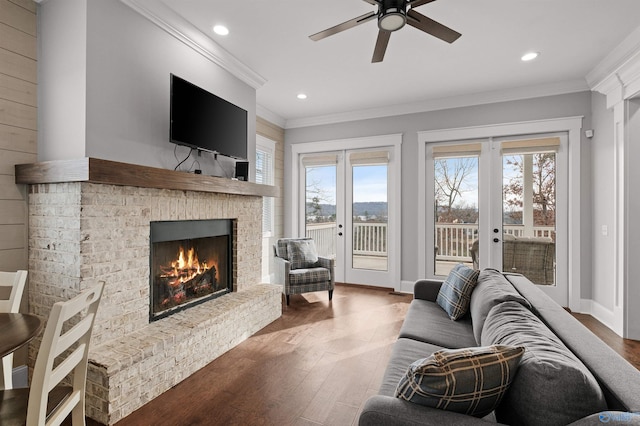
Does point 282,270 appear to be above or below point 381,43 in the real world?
below

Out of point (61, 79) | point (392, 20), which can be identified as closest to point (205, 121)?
point (61, 79)

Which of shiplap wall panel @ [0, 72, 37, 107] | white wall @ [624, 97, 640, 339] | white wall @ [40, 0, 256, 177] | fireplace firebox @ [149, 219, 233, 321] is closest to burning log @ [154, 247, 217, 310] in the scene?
fireplace firebox @ [149, 219, 233, 321]

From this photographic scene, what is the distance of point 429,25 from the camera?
7.06ft

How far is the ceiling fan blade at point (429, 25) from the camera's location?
207 centimetres

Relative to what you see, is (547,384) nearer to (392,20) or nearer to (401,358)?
(401,358)

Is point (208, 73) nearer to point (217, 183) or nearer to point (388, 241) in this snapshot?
point (217, 183)

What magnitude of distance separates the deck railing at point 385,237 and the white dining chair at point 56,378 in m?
4.18

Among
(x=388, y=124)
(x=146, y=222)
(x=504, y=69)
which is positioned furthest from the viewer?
(x=388, y=124)

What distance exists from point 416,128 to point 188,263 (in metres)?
3.72

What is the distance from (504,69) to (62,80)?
4277 mm

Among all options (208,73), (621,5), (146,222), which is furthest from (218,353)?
(621,5)

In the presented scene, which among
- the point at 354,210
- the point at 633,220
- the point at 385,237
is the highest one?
the point at 354,210

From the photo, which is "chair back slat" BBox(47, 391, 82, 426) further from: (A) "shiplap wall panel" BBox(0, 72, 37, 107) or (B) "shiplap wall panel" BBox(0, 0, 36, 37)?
(B) "shiplap wall panel" BBox(0, 0, 36, 37)

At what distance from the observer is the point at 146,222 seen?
2.44 meters
